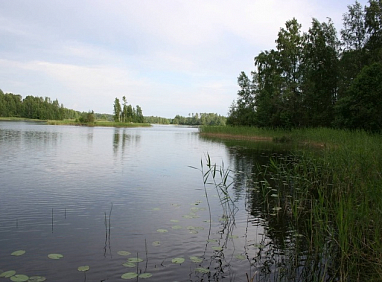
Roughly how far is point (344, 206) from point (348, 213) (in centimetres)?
60

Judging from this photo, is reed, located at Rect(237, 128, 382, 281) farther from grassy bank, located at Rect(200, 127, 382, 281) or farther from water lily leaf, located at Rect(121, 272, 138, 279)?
water lily leaf, located at Rect(121, 272, 138, 279)

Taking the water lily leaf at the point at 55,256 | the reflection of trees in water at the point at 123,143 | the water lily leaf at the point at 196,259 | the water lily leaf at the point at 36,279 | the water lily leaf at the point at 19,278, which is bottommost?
the water lily leaf at the point at 196,259

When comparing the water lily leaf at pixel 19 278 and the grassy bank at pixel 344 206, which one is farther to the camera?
the grassy bank at pixel 344 206

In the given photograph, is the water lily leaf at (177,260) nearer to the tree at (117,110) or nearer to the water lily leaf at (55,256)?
the water lily leaf at (55,256)

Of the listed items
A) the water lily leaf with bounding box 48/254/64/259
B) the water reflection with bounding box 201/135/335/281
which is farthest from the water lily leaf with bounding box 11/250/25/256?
the water reflection with bounding box 201/135/335/281

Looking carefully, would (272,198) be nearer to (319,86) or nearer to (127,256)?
(127,256)

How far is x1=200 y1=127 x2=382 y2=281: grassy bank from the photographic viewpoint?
13.4 ft

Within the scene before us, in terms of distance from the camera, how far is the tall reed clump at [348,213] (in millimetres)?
4055

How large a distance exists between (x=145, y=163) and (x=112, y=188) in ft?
19.2

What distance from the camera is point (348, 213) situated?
4223 millimetres

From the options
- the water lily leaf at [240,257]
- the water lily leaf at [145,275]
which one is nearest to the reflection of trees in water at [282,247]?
the water lily leaf at [240,257]

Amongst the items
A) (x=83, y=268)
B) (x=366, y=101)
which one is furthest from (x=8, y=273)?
(x=366, y=101)

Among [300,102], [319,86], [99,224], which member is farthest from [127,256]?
[319,86]

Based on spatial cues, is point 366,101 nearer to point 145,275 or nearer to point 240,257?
point 240,257
